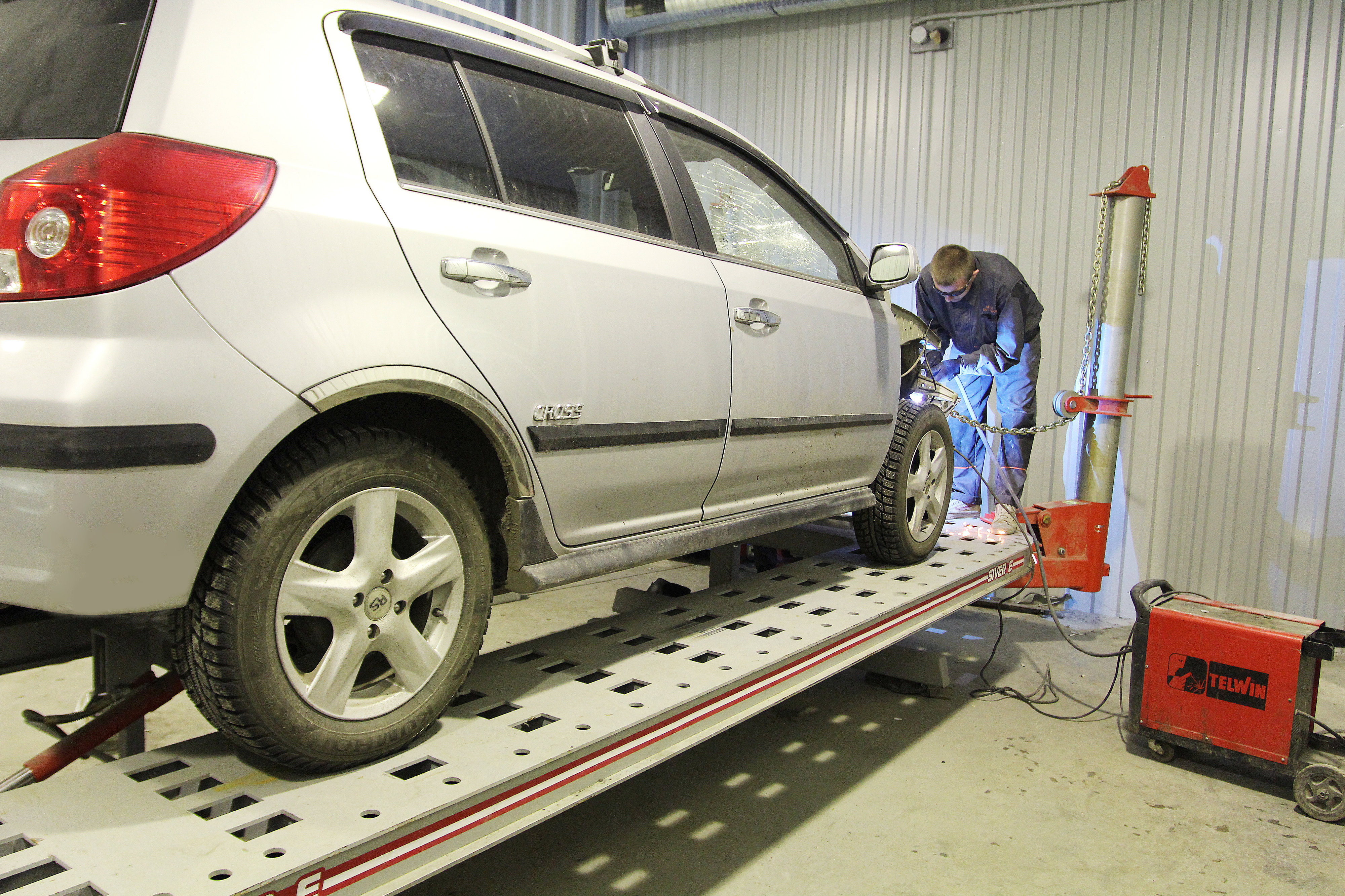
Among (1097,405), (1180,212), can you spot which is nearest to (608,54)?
(1097,405)

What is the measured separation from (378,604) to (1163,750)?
2.84m

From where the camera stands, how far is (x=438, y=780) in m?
1.45

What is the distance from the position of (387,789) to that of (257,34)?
1.18 metres

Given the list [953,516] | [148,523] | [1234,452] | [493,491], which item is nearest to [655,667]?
[493,491]

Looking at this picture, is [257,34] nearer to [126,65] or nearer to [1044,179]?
[126,65]

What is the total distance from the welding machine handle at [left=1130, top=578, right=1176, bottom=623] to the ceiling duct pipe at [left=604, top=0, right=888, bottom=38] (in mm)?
4251

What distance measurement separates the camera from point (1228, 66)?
5.11 m

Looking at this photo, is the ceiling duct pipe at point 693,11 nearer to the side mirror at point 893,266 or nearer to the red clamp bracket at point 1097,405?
the red clamp bracket at point 1097,405

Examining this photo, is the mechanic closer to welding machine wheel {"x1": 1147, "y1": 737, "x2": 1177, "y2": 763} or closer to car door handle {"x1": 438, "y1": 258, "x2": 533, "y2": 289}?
welding machine wheel {"x1": 1147, "y1": 737, "x2": 1177, "y2": 763}

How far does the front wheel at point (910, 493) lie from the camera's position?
310 cm

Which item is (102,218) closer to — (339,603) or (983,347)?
(339,603)

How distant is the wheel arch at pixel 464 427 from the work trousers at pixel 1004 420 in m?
3.93

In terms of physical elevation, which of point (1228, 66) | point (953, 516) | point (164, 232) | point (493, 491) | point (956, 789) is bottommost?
point (956, 789)

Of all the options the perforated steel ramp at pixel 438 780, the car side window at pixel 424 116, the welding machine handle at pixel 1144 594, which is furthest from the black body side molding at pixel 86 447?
the welding machine handle at pixel 1144 594
